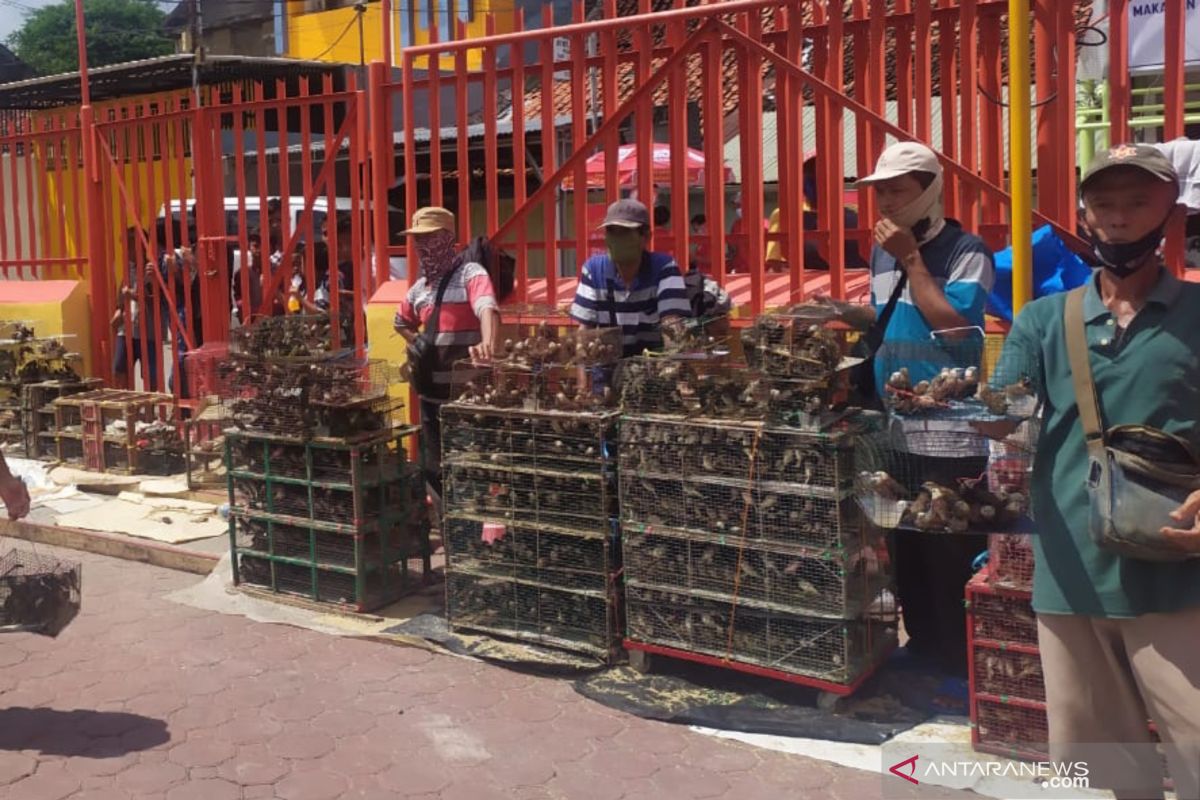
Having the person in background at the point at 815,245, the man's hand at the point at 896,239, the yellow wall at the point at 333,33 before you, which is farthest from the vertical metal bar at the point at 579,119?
the yellow wall at the point at 333,33

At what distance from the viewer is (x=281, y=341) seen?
6281 mm

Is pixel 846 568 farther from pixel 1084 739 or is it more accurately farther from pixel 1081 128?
pixel 1081 128

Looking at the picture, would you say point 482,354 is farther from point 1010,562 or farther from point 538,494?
point 1010,562

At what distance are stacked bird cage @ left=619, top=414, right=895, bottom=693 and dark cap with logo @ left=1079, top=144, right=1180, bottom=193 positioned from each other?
5.61 ft

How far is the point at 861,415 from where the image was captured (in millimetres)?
4586

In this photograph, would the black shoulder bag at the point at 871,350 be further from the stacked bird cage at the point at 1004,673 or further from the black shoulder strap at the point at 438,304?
the black shoulder strap at the point at 438,304

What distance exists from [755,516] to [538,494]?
1.11 meters

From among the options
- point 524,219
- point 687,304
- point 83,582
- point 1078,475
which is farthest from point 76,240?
point 1078,475

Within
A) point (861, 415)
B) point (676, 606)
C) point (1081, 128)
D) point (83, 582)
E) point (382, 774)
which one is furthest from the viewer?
point (83, 582)

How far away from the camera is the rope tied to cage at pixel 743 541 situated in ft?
15.1

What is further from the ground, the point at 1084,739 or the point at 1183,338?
the point at 1183,338

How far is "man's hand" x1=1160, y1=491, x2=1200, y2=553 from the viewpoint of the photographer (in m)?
2.68

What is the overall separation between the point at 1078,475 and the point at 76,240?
9.94 metres

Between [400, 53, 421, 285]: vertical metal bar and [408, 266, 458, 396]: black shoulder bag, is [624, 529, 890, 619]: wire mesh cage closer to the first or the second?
[408, 266, 458, 396]: black shoulder bag
